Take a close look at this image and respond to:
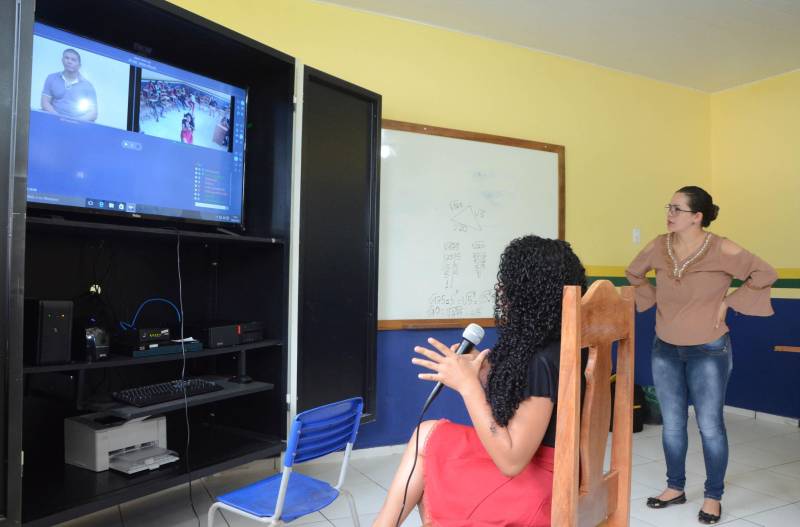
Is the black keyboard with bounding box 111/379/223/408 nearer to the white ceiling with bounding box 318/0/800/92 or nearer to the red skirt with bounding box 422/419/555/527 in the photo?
the red skirt with bounding box 422/419/555/527

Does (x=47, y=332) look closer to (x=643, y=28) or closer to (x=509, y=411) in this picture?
(x=509, y=411)

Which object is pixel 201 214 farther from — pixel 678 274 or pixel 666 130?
pixel 666 130

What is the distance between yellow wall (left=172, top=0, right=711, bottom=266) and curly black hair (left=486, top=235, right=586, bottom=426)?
245 centimetres

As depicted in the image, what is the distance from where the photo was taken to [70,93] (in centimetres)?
210

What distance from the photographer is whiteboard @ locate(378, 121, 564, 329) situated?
11.9 ft

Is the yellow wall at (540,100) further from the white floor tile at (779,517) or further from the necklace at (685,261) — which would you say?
the white floor tile at (779,517)

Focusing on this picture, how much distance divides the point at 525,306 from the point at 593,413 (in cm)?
29

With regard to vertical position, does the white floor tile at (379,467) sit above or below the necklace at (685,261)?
below

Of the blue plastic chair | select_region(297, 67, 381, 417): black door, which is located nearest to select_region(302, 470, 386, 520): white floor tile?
select_region(297, 67, 381, 417): black door

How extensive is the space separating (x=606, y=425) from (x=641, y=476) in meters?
2.36

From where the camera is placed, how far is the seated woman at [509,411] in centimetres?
129

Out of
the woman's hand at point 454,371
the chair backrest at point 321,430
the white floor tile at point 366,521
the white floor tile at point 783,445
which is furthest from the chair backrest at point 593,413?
the white floor tile at point 783,445

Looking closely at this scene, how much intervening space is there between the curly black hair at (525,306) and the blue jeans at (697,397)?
1704 millimetres

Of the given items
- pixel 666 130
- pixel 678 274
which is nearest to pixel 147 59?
pixel 678 274
